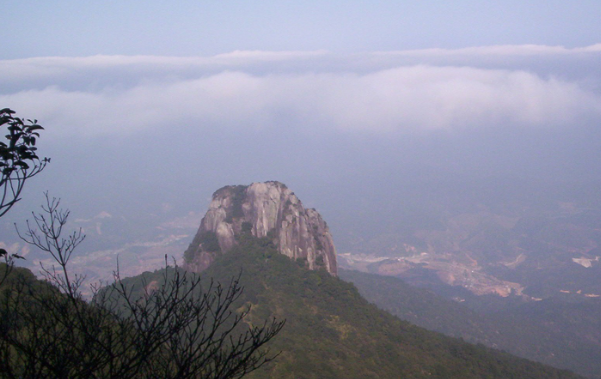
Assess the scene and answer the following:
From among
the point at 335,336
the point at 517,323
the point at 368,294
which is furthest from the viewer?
the point at 368,294

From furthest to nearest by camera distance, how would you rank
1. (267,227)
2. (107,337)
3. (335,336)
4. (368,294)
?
(368,294)
(267,227)
(335,336)
(107,337)

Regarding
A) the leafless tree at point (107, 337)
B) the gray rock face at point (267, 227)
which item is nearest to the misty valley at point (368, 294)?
the gray rock face at point (267, 227)

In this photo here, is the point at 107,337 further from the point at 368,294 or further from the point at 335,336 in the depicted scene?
the point at 368,294

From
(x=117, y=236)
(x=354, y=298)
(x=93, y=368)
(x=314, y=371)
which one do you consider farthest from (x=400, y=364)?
(x=117, y=236)

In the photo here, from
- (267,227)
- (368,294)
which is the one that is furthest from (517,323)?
(267,227)

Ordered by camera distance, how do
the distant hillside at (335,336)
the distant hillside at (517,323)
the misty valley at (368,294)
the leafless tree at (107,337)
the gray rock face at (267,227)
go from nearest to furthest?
the leafless tree at (107,337) → the distant hillside at (335,336) → the misty valley at (368,294) → the gray rock face at (267,227) → the distant hillside at (517,323)

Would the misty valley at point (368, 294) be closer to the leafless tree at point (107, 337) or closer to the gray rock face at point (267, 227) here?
the gray rock face at point (267, 227)

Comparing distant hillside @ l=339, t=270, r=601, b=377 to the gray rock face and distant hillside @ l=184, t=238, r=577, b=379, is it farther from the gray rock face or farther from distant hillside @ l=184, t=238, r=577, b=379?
the gray rock face
